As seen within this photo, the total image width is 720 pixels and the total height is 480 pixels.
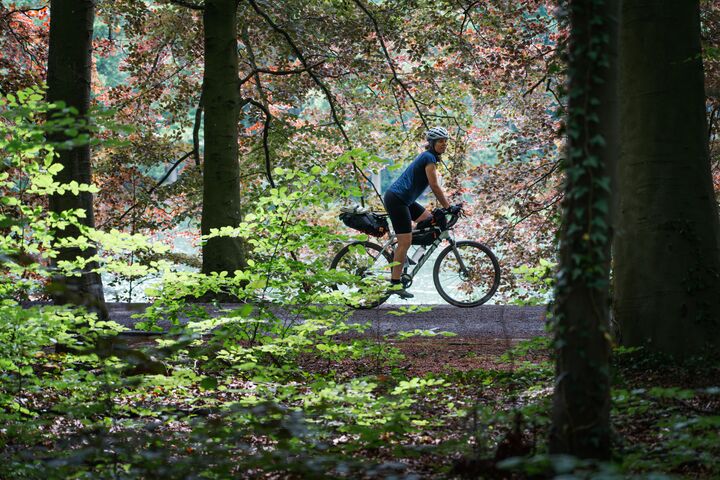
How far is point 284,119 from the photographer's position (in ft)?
46.1

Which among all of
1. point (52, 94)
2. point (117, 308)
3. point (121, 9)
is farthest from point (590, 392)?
point (121, 9)

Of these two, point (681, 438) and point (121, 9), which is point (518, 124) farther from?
point (681, 438)

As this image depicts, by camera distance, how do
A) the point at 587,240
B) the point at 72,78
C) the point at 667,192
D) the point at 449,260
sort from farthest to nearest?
the point at 449,260, the point at 72,78, the point at 667,192, the point at 587,240

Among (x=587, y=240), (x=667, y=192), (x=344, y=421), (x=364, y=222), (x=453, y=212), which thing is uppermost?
(x=453, y=212)

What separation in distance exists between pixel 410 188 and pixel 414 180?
99mm

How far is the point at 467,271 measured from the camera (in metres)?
9.75

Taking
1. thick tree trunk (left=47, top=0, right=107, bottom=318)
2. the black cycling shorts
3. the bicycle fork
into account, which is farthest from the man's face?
thick tree trunk (left=47, top=0, right=107, bottom=318)

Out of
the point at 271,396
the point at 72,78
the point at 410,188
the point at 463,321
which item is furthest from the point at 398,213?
the point at 271,396

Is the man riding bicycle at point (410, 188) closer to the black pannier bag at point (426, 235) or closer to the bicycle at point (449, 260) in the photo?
the bicycle at point (449, 260)

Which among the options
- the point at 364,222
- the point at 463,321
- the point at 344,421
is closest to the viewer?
the point at 344,421

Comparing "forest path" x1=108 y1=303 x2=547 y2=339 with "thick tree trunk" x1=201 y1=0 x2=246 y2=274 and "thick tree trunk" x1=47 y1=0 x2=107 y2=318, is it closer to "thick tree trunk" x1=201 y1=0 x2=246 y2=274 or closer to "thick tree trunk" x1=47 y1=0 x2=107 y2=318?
"thick tree trunk" x1=201 y1=0 x2=246 y2=274

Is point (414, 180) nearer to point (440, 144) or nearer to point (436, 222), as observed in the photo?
point (440, 144)

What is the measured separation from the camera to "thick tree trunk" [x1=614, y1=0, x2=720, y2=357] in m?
5.21

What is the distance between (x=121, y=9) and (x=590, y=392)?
11435 mm
